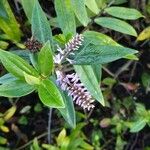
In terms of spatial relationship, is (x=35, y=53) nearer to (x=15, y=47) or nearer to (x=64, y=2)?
(x=64, y=2)

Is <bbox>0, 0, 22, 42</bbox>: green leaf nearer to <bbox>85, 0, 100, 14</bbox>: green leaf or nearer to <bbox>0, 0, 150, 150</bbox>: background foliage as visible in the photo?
<bbox>0, 0, 150, 150</bbox>: background foliage

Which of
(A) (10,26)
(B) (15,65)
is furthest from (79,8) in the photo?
(A) (10,26)

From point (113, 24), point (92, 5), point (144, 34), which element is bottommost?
point (144, 34)

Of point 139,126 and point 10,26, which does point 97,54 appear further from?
point 139,126

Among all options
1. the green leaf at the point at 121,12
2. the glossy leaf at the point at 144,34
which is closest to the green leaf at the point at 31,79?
the green leaf at the point at 121,12

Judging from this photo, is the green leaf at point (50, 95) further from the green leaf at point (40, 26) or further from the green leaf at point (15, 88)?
the green leaf at point (40, 26)

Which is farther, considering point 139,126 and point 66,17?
point 139,126

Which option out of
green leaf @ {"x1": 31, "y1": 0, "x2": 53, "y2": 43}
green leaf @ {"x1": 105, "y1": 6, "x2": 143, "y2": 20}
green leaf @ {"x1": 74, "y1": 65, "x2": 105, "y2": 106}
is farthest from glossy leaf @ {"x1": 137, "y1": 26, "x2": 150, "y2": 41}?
green leaf @ {"x1": 31, "y1": 0, "x2": 53, "y2": 43}

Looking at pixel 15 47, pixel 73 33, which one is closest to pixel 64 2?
pixel 73 33
